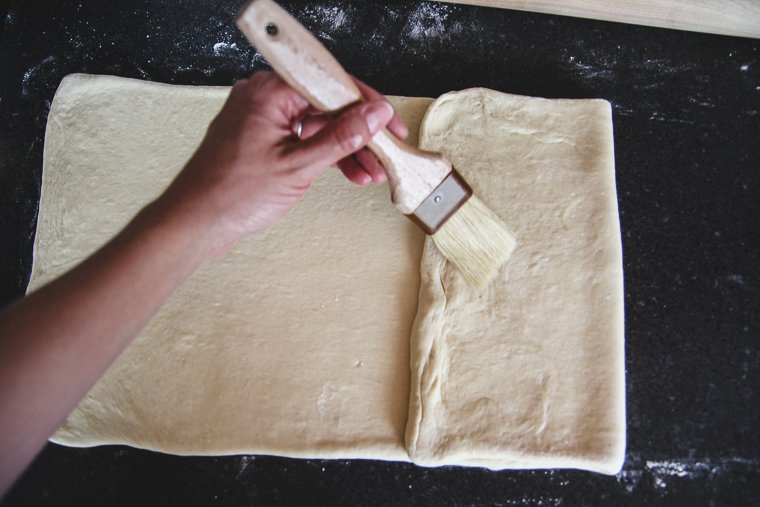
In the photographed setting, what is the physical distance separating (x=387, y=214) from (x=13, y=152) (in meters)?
1.22

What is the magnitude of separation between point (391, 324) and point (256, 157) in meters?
0.55

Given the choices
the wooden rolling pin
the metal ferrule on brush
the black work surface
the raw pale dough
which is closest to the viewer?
the metal ferrule on brush

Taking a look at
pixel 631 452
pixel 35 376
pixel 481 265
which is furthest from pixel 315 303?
pixel 631 452

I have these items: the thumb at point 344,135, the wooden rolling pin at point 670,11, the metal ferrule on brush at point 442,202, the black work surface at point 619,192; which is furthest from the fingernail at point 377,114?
the wooden rolling pin at point 670,11

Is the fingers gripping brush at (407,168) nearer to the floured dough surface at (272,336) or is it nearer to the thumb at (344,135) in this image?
the thumb at (344,135)

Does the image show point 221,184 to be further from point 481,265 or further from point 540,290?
point 540,290

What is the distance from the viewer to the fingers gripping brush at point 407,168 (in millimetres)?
981

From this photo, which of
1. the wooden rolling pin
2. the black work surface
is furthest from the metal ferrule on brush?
the wooden rolling pin

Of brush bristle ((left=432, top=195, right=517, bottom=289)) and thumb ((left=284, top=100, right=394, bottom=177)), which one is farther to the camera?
brush bristle ((left=432, top=195, right=517, bottom=289))

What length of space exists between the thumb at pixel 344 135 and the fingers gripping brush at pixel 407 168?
0.06 m

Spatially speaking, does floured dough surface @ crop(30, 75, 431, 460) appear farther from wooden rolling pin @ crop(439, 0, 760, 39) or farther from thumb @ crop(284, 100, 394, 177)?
wooden rolling pin @ crop(439, 0, 760, 39)

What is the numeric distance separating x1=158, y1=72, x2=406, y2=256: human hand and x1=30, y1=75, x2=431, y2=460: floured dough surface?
326mm

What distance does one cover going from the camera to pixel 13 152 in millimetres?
1755

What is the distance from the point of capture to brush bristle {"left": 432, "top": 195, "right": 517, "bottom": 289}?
1.24m
